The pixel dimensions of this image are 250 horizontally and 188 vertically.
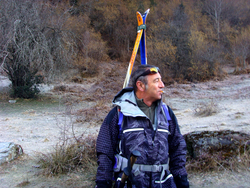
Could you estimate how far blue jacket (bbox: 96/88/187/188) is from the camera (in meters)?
1.89

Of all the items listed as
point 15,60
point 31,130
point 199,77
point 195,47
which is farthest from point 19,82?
point 195,47

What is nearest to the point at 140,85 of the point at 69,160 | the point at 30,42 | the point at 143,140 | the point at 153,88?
the point at 153,88

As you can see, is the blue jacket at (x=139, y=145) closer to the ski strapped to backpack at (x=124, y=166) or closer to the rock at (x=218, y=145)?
the ski strapped to backpack at (x=124, y=166)

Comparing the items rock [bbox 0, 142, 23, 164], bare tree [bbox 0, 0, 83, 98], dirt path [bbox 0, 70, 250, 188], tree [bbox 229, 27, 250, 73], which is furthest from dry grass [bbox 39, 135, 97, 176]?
tree [bbox 229, 27, 250, 73]

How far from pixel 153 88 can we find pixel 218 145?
83.1 inches

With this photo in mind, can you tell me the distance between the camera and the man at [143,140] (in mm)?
1898

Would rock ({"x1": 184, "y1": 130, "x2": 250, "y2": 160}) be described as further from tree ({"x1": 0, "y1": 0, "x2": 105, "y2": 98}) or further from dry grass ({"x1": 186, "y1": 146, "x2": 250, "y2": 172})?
tree ({"x1": 0, "y1": 0, "x2": 105, "y2": 98})

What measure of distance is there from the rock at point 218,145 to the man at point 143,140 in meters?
1.64

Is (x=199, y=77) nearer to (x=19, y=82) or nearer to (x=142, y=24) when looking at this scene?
(x=19, y=82)

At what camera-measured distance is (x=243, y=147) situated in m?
3.52

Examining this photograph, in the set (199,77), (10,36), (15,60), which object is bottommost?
(199,77)

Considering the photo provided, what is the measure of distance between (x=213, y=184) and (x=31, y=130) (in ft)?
16.4

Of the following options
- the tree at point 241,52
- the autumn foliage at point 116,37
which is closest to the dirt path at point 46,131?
the autumn foliage at point 116,37

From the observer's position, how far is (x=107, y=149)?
1940 mm
